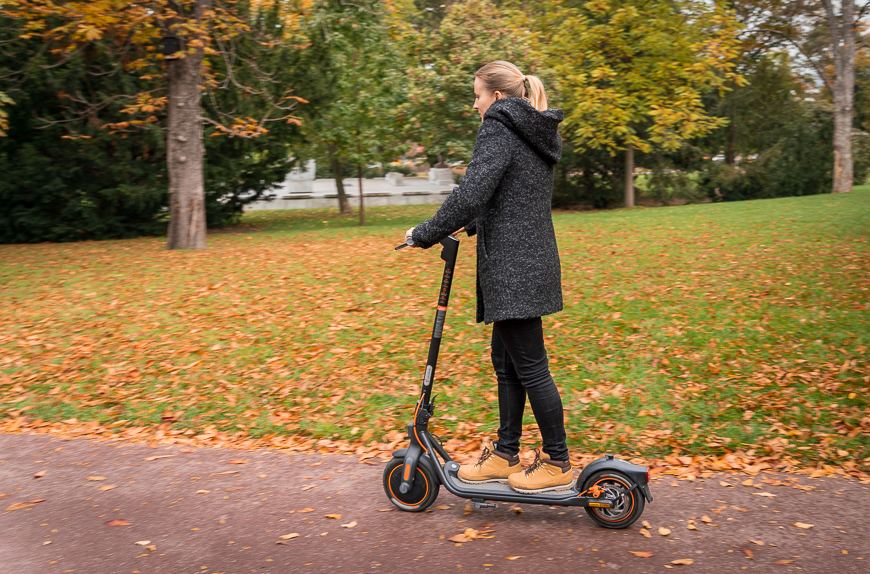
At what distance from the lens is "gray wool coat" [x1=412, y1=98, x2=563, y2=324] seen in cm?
323

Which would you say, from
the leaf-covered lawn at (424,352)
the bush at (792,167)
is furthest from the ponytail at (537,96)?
the bush at (792,167)

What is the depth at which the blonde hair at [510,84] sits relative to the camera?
3314 millimetres

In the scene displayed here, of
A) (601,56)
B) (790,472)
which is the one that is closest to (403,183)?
(601,56)

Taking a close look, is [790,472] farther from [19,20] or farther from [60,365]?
[19,20]

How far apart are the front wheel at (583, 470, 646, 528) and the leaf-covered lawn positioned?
3.73 ft

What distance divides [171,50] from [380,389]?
9.34 m

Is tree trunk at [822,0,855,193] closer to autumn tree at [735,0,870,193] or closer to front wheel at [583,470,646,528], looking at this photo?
autumn tree at [735,0,870,193]

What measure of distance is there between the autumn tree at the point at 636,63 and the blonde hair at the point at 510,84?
1704 centimetres

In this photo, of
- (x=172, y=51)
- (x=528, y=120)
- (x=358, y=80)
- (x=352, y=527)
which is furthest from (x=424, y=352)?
(x=358, y=80)

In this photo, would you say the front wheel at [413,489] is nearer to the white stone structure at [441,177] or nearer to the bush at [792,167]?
the bush at [792,167]

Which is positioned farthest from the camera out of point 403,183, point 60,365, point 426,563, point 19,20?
point 403,183

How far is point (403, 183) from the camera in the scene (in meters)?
37.4

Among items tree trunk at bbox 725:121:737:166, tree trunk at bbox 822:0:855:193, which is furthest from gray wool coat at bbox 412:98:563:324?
tree trunk at bbox 725:121:737:166

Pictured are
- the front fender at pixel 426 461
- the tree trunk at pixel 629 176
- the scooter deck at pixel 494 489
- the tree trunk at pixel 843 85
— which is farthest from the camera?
the tree trunk at pixel 629 176
